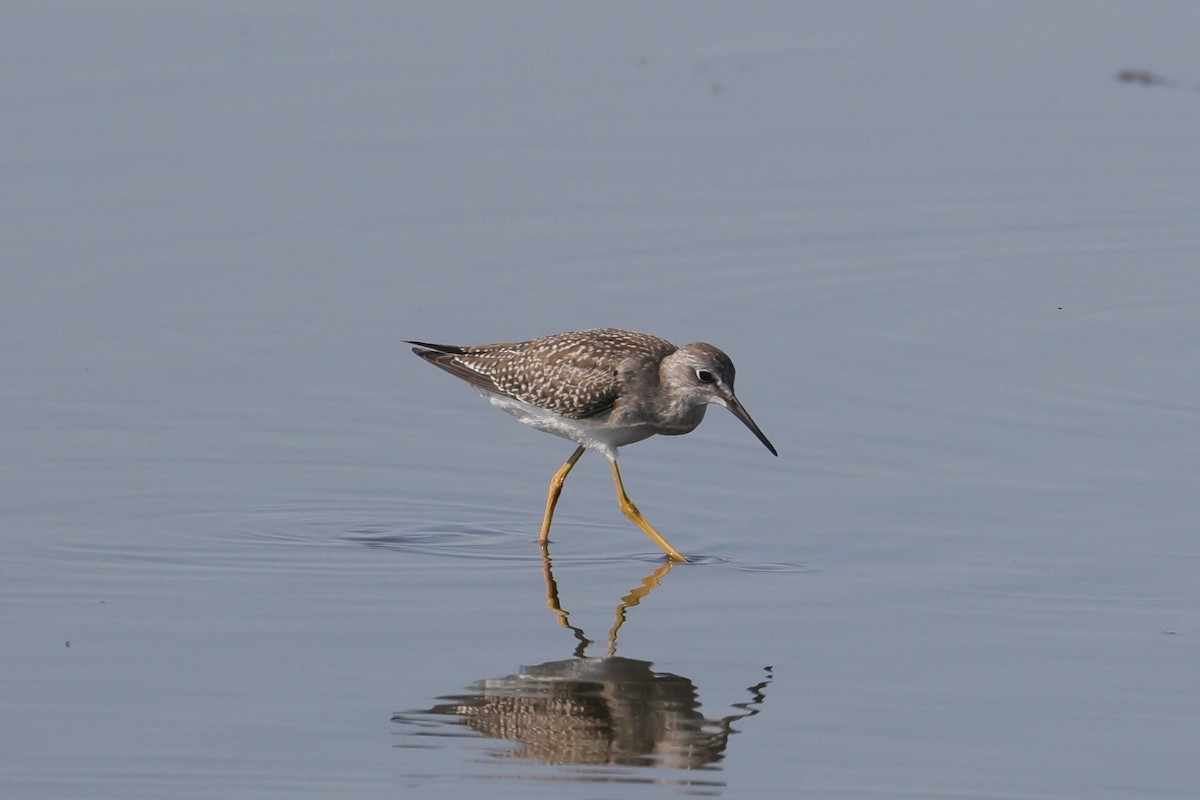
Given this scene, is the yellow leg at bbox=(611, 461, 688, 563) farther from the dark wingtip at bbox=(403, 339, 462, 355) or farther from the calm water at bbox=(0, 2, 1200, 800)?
the dark wingtip at bbox=(403, 339, 462, 355)

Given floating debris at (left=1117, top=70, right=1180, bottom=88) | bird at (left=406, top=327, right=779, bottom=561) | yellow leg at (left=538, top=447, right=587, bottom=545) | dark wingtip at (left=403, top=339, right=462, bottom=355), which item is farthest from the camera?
floating debris at (left=1117, top=70, right=1180, bottom=88)

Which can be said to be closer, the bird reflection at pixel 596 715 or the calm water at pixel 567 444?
the bird reflection at pixel 596 715

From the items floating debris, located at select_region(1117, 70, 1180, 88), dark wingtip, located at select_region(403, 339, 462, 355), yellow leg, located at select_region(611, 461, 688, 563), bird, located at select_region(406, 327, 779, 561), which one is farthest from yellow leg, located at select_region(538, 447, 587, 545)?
floating debris, located at select_region(1117, 70, 1180, 88)

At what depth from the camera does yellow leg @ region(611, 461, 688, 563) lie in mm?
10141

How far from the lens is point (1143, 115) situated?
1759cm

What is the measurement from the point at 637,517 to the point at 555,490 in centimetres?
48

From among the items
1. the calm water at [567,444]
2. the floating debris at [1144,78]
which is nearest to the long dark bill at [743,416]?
the calm water at [567,444]

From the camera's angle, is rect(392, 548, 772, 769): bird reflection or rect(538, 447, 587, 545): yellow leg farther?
rect(538, 447, 587, 545): yellow leg

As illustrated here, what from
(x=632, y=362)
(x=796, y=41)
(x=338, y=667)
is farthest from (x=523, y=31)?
(x=338, y=667)

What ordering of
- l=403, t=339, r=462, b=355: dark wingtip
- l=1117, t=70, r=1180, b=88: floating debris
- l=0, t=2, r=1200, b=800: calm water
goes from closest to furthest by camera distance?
l=0, t=2, r=1200, b=800: calm water → l=403, t=339, r=462, b=355: dark wingtip → l=1117, t=70, r=1180, b=88: floating debris

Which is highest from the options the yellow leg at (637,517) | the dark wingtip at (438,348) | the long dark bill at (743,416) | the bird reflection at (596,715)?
the dark wingtip at (438,348)

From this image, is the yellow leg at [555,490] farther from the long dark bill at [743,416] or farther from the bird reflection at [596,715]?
the bird reflection at [596,715]

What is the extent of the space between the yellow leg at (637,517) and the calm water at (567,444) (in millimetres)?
127

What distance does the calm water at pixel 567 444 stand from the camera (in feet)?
26.3
